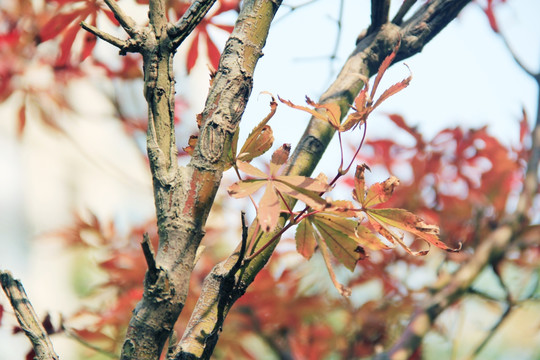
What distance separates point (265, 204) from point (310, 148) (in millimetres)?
175

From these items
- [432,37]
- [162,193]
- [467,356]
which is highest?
[432,37]

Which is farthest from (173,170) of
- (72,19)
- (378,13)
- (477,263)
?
(477,263)

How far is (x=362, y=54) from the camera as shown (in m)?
0.63

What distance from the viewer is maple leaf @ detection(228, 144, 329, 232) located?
0.42m

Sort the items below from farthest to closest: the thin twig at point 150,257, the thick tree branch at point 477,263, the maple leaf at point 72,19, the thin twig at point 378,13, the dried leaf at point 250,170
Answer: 1. the thick tree branch at point 477,263
2. the maple leaf at point 72,19
3. the thin twig at point 378,13
4. the dried leaf at point 250,170
5. the thin twig at point 150,257

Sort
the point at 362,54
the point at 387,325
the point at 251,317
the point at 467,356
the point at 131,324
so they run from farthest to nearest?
the point at 387,325
the point at 251,317
the point at 467,356
the point at 362,54
the point at 131,324

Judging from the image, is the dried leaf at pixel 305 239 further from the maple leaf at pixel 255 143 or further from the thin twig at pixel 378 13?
the thin twig at pixel 378 13

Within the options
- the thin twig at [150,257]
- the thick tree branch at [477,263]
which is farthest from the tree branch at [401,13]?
the thick tree branch at [477,263]

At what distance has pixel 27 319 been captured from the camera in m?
0.43

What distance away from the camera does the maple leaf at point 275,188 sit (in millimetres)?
416

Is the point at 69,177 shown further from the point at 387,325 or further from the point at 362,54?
the point at 362,54

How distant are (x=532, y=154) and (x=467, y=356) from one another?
517mm

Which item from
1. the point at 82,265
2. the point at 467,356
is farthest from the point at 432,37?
the point at 82,265

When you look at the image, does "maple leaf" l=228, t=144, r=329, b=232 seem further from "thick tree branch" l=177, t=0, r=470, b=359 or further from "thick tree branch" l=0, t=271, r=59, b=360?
"thick tree branch" l=0, t=271, r=59, b=360
